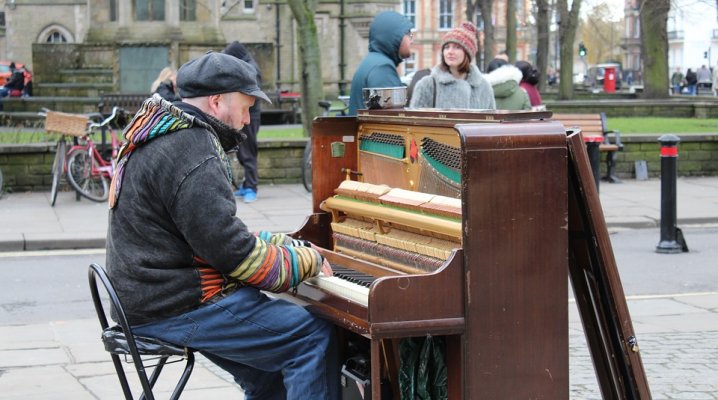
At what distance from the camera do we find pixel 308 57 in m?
19.6

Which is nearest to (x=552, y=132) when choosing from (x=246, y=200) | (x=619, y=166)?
(x=246, y=200)

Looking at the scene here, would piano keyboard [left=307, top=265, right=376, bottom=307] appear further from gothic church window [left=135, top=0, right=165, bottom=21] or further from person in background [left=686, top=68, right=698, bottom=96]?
person in background [left=686, top=68, right=698, bottom=96]

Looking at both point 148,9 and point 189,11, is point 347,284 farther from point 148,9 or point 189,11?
point 189,11

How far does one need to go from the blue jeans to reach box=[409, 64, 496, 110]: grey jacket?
3.78 meters

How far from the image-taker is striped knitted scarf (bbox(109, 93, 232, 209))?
4344mm

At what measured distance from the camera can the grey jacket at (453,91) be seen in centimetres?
808

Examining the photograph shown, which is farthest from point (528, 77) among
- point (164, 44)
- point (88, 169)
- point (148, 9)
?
point (148, 9)

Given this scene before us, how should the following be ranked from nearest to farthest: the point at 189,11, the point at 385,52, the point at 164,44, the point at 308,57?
the point at 385,52
the point at 308,57
the point at 164,44
the point at 189,11

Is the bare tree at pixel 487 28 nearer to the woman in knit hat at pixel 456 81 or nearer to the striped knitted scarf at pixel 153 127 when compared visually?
the woman in knit hat at pixel 456 81

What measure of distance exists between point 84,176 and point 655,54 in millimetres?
26928

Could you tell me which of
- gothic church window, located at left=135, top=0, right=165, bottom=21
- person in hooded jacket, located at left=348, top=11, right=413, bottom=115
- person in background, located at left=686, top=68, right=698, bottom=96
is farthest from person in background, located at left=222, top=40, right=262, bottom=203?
person in background, located at left=686, top=68, right=698, bottom=96

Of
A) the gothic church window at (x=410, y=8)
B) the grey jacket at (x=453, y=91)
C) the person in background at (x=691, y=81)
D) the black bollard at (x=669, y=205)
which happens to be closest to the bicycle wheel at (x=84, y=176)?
the black bollard at (x=669, y=205)

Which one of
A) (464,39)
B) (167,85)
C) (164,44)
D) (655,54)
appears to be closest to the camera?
(464,39)

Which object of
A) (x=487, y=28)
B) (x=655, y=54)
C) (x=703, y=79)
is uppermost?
(x=487, y=28)
